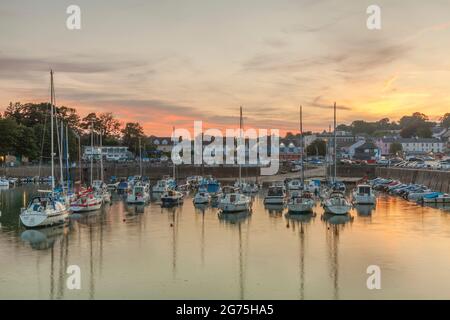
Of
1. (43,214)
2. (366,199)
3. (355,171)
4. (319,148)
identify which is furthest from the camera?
(319,148)

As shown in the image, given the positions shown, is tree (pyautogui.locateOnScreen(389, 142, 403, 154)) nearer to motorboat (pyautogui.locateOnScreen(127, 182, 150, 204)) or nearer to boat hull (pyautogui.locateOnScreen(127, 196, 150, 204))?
motorboat (pyautogui.locateOnScreen(127, 182, 150, 204))

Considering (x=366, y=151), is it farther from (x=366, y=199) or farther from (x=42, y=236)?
(x=42, y=236)

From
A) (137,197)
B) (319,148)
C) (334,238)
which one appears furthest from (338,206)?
(319,148)

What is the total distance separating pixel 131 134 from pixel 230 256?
Result: 15960 centimetres

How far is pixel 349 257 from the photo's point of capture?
3284 centimetres

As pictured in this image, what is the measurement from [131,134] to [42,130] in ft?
186

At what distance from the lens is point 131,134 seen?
189 m

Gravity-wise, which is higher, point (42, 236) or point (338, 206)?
point (338, 206)

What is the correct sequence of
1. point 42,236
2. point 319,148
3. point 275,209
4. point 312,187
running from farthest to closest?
point 319,148
point 312,187
point 275,209
point 42,236

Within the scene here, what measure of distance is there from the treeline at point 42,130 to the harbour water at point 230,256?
4334 cm

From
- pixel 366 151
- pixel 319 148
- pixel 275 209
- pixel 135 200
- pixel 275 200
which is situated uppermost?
pixel 319 148

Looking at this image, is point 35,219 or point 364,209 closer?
point 35,219
